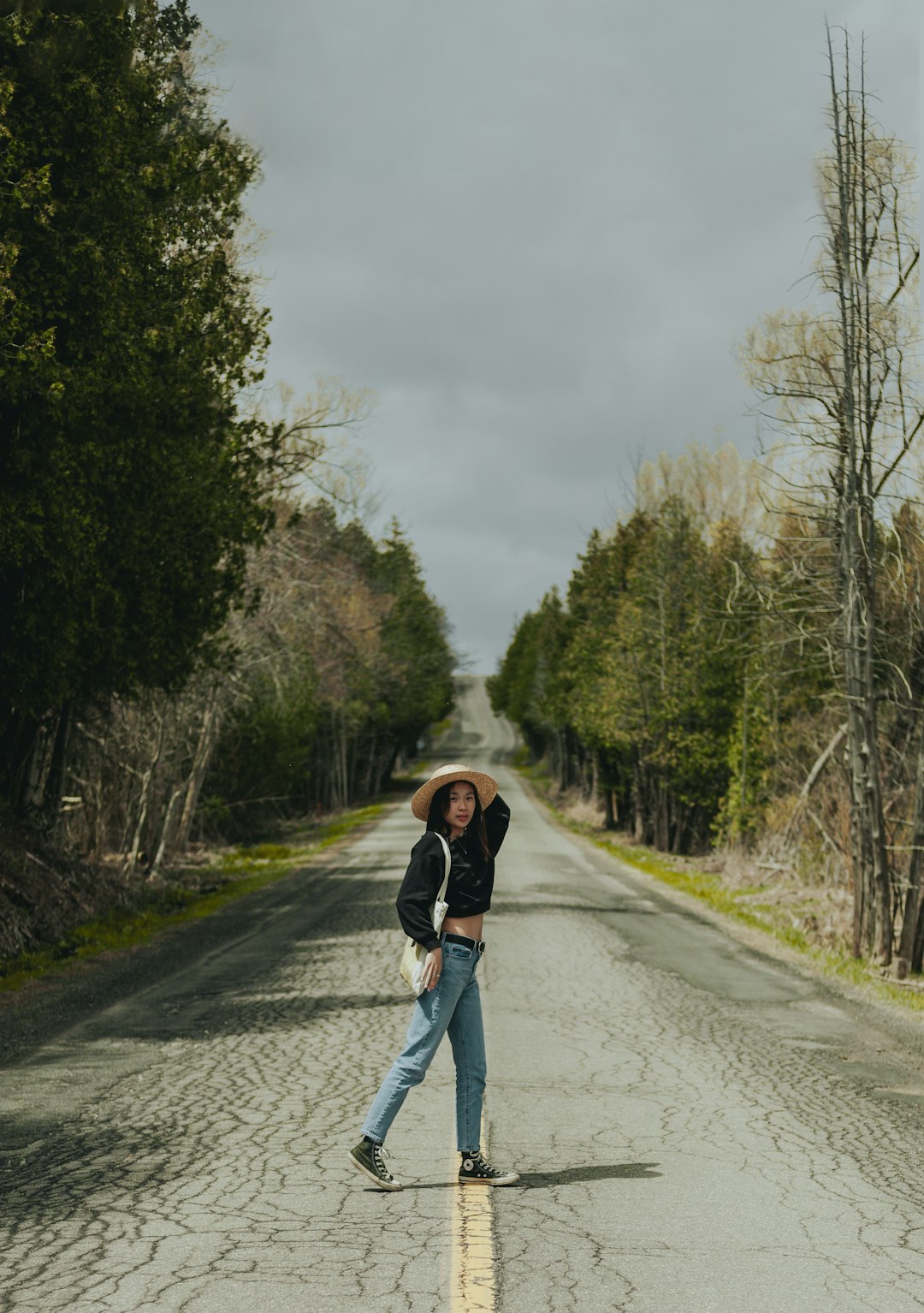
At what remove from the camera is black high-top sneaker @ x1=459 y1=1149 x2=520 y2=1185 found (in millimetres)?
5371

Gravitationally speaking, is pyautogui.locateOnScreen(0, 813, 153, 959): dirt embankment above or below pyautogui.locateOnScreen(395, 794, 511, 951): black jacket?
below

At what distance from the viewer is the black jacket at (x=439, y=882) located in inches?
207

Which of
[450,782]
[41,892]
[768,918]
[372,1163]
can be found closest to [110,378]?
[41,892]

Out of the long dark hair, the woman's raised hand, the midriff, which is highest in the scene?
the long dark hair

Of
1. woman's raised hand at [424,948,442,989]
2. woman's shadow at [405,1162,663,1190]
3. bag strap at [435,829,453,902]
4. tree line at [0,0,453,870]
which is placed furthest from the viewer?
tree line at [0,0,453,870]

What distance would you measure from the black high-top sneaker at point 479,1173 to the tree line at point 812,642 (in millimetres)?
8018

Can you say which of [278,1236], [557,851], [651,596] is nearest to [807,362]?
[278,1236]

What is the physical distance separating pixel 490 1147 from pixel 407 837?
28.0m

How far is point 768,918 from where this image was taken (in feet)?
59.1

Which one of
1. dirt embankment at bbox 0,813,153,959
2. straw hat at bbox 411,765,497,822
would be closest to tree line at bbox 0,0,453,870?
dirt embankment at bbox 0,813,153,959

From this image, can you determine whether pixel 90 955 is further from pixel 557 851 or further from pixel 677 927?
pixel 557 851

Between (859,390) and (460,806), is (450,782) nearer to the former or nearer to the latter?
(460,806)

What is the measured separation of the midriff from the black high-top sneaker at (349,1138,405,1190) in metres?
0.93

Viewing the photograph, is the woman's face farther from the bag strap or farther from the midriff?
the midriff
